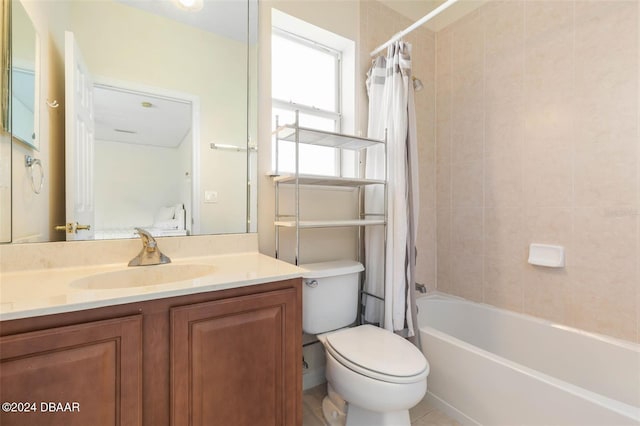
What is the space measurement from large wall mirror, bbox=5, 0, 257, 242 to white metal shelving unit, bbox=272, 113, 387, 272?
0.16m

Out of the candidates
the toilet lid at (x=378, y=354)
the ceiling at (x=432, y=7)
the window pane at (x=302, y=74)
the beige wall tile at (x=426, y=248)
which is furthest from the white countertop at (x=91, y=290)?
the ceiling at (x=432, y=7)

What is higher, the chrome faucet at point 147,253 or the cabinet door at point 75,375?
the chrome faucet at point 147,253

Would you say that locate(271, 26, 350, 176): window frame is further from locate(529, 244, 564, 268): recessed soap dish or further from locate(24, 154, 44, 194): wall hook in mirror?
locate(529, 244, 564, 268): recessed soap dish

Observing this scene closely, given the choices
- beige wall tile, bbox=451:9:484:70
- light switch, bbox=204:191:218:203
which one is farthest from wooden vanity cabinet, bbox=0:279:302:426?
beige wall tile, bbox=451:9:484:70

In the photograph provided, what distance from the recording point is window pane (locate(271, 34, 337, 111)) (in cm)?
181

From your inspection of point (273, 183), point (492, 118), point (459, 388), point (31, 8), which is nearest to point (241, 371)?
point (273, 183)

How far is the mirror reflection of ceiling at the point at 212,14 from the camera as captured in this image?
1.34m

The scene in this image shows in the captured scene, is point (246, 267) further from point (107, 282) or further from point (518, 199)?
point (518, 199)

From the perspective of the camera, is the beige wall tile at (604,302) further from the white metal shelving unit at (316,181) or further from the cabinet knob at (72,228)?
the cabinet knob at (72,228)

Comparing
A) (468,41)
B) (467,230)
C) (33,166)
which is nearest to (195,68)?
(33,166)

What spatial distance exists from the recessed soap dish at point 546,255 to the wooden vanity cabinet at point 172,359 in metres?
1.52

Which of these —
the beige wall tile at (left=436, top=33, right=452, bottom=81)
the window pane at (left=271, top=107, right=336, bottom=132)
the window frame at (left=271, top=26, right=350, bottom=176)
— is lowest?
the window pane at (left=271, top=107, right=336, bottom=132)

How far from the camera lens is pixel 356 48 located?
191 centimetres

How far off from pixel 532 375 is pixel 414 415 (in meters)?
0.64
